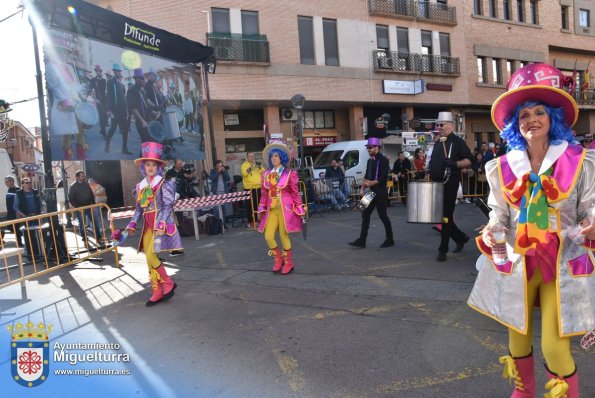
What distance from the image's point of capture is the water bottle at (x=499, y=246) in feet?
7.78

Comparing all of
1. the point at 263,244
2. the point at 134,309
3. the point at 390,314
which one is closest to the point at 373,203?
the point at 263,244

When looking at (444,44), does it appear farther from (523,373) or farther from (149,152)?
(523,373)

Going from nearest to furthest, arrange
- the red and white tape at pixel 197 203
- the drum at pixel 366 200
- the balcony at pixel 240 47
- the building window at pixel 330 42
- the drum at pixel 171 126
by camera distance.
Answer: the drum at pixel 366 200
the red and white tape at pixel 197 203
the drum at pixel 171 126
the balcony at pixel 240 47
the building window at pixel 330 42

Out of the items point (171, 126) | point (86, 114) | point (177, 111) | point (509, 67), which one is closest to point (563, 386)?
point (86, 114)

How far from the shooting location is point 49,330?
458 centimetres

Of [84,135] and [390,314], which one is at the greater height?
[84,135]

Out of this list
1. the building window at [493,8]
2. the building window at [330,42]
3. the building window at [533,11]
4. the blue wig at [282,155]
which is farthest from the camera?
the building window at [533,11]

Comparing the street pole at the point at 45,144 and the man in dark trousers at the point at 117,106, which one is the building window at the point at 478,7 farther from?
the street pole at the point at 45,144

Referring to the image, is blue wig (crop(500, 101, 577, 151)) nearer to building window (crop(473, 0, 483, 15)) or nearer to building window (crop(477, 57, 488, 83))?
building window (crop(477, 57, 488, 83))

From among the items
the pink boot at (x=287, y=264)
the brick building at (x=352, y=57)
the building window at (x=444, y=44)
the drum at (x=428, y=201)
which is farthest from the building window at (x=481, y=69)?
the pink boot at (x=287, y=264)

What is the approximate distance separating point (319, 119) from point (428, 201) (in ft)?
60.2

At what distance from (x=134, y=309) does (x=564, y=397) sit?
4501 millimetres

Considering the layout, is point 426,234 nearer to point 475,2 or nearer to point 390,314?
point 390,314

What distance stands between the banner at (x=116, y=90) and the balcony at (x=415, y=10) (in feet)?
47.0
